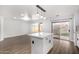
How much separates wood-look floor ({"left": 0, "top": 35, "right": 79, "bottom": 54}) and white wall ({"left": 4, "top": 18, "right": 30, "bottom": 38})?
0.15 meters

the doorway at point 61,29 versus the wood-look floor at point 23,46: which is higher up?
the doorway at point 61,29

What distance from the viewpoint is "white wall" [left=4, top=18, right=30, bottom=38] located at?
76.5 inches

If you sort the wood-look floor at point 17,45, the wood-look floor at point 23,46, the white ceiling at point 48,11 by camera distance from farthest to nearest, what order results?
1. the wood-look floor at point 17,45
2. the wood-look floor at point 23,46
3. the white ceiling at point 48,11

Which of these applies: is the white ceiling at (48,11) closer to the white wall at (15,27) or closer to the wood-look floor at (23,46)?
the white wall at (15,27)

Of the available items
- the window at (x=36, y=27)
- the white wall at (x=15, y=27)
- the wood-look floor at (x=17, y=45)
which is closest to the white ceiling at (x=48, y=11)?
the white wall at (x=15, y=27)

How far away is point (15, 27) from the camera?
79.5 inches

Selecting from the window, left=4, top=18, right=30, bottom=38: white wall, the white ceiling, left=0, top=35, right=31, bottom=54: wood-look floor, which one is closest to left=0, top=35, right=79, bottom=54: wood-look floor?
left=0, top=35, right=31, bottom=54: wood-look floor

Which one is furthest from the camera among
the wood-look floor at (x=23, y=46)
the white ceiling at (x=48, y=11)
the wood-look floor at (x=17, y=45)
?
the wood-look floor at (x=17, y=45)

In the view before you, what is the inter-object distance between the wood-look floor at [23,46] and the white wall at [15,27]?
154 mm

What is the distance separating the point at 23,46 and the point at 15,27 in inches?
34.3

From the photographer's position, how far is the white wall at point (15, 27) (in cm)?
194

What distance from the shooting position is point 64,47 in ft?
6.99

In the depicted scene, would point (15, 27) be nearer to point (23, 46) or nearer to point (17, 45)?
point (17, 45)
